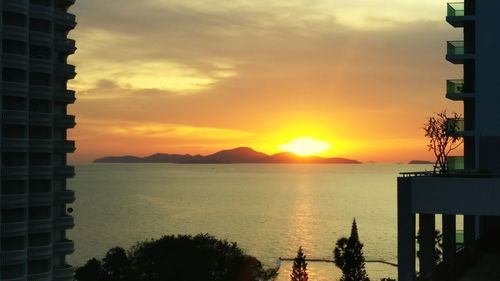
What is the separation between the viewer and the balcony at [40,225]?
237ft

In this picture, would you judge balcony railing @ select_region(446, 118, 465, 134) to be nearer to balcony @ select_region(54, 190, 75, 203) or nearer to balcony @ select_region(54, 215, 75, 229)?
balcony @ select_region(54, 190, 75, 203)

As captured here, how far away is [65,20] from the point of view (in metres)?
79.2

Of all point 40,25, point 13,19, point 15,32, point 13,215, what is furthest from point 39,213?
point 13,19

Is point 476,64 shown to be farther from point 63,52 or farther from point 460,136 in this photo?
point 63,52

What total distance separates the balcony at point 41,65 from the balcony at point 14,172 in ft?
39.7

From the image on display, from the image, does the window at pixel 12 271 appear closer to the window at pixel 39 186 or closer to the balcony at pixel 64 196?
the window at pixel 39 186

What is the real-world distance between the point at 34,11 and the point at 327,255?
393 ft

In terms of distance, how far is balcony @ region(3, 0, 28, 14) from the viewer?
71062mm

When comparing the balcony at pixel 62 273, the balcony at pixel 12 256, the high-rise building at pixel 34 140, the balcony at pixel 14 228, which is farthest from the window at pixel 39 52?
the balcony at pixel 62 273

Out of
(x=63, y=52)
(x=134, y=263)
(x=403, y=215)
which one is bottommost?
(x=134, y=263)

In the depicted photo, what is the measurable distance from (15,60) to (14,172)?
42.0 ft

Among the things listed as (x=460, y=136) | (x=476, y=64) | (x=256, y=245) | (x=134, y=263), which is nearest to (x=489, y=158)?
(x=460, y=136)

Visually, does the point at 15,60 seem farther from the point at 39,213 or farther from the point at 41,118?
the point at 39,213

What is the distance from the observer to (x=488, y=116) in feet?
168
